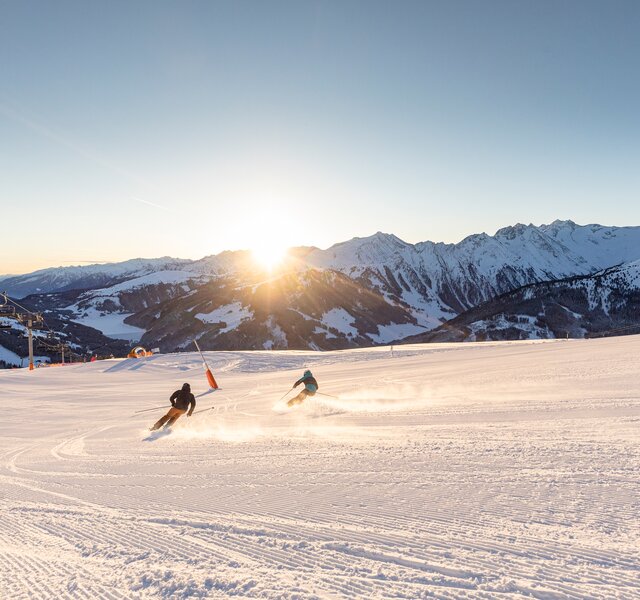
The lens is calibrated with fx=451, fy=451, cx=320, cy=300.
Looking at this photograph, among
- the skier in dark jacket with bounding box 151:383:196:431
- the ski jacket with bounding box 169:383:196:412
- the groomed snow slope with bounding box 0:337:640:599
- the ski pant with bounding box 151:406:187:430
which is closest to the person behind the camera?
the groomed snow slope with bounding box 0:337:640:599

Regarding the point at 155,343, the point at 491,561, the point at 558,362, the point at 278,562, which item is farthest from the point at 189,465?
the point at 155,343

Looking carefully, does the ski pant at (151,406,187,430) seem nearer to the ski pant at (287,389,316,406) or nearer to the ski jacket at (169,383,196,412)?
the ski jacket at (169,383,196,412)

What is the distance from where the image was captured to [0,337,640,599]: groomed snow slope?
347 centimetres

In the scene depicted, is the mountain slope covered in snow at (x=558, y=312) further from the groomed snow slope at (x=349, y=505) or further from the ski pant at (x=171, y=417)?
the groomed snow slope at (x=349, y=505)

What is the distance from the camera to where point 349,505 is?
4875 millimetres

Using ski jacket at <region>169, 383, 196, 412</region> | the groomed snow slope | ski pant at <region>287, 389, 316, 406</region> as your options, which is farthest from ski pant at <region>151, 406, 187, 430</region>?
ski pant at <region>287, 389, 316, 406</region>

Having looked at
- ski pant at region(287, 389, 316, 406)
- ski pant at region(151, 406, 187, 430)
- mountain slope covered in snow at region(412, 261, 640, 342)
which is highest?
ski pant at region(151, 406, 187, 430)

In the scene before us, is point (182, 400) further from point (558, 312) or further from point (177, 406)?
point (558, 312)

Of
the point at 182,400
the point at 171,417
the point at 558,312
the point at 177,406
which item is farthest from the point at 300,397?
the point at 558,312

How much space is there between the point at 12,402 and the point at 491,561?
21.2 metres

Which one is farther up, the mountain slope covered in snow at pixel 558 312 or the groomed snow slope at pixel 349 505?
the groomed snow slope at pixel 349 505

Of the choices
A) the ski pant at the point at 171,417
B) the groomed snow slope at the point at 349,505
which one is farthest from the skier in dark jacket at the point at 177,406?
the groomed snow slope at the point at 349,505

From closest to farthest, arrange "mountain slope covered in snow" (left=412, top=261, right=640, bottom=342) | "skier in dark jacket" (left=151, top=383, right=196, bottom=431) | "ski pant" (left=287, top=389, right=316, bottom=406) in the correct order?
"skier in dark jacket" (left=151, top=383, right=196, bottom=431)
"ski pant" (left=287, top=389, right=316, bottom=406)
"mountain slope covered in snow" (left=412, top=261, right=640, bottom=342)

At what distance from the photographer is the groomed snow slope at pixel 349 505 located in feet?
11.4
